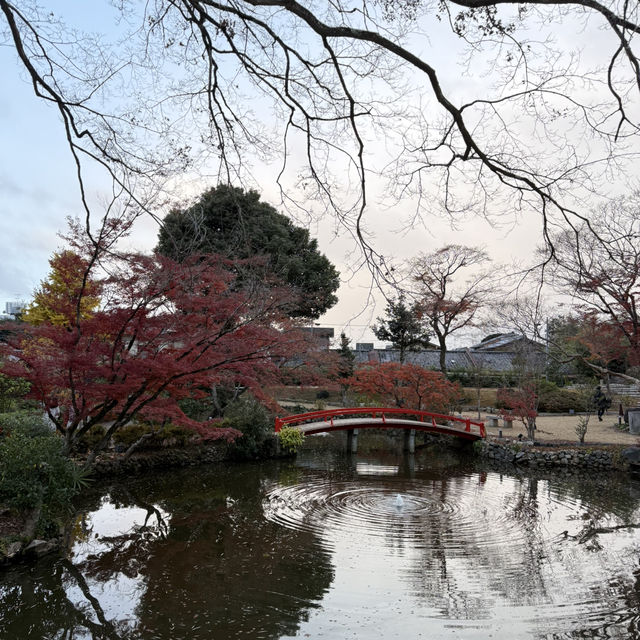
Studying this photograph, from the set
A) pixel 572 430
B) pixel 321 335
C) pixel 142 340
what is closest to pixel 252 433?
pixel 142 340

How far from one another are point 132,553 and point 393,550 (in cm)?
320

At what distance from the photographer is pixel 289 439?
44.1ft

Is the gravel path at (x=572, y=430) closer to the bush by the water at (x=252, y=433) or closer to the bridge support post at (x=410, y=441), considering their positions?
the bridge support post at (x=410, y=441)

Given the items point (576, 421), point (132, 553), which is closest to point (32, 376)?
point (132, 553)

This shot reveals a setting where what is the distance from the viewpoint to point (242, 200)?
55.7ft

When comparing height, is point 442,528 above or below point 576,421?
below

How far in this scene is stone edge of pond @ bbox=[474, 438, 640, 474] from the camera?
12.5m

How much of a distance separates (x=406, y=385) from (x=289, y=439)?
5957 mm

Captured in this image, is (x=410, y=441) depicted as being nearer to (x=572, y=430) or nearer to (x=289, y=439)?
(x=289, y=439)

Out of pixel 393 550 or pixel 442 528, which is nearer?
pixel 393 550

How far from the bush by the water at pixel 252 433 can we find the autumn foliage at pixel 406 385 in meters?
4.65

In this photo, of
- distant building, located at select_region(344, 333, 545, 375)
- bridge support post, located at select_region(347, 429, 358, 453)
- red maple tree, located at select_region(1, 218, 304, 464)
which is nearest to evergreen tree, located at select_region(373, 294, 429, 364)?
distant building, located at select_region(344, 333, 545, 375)

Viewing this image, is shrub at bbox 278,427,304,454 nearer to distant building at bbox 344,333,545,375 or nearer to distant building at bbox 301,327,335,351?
distant building at bbox 301,327,335,351

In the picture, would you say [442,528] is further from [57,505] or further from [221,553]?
[57,505]
